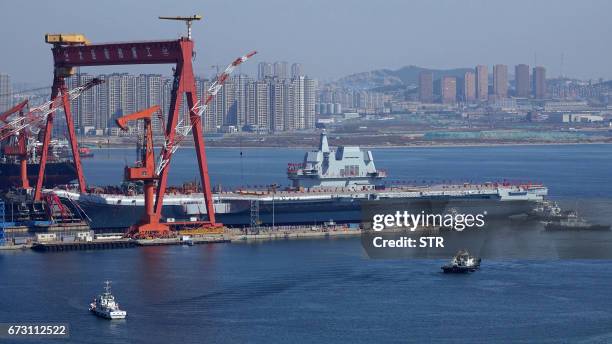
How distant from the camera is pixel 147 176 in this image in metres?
46.0

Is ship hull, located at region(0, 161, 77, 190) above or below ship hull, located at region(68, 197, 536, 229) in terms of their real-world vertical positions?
above

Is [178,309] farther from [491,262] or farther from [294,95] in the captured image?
[294,95]

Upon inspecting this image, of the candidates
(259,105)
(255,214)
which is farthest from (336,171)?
(259,105)

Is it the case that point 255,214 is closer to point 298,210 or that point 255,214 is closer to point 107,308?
point 298,210

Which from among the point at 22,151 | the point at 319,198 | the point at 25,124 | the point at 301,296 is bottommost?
the point at 301,296

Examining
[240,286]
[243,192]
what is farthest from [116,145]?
[240,286]

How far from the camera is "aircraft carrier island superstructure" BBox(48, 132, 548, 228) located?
163 ft

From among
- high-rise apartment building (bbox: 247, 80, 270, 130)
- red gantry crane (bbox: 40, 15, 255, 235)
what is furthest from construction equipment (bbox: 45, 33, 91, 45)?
high-rise apartment building (bbox: 247, 80, 270, 130)

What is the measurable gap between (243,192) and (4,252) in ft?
36.7

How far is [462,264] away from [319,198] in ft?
44.4

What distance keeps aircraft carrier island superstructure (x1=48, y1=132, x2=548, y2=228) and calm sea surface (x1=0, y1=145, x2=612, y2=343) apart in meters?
3.93

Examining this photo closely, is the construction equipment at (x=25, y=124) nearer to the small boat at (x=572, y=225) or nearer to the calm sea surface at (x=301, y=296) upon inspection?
the calm sea surface at (x=301, y=296)

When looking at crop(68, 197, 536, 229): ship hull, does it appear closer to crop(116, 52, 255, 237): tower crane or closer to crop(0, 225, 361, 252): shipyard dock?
crop(0, 225, 361, 252): shipyard dock

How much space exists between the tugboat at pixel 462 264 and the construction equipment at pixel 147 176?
1153 centimetres
